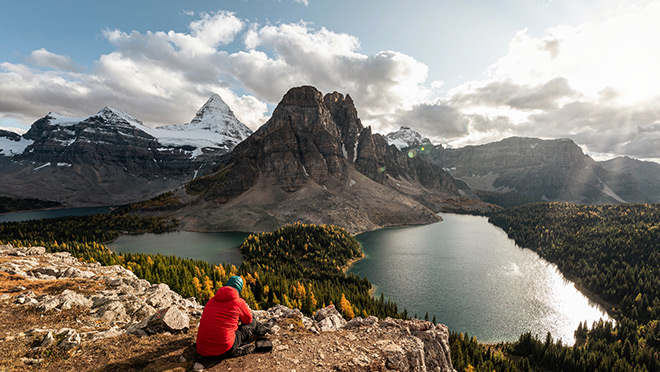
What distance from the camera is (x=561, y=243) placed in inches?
3853

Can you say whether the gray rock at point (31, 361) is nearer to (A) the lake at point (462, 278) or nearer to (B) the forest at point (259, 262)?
(B) the forest at point (259, 262)

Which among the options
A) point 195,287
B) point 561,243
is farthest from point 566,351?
point 561,243

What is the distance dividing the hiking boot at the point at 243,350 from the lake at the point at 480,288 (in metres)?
43.4

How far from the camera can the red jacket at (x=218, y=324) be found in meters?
9.89

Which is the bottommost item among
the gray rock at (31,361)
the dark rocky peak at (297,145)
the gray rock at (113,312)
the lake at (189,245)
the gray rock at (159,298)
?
the lake at (189,245)

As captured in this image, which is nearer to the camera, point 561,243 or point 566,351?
point 566,351

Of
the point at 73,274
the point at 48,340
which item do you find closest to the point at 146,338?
the point at 48,340

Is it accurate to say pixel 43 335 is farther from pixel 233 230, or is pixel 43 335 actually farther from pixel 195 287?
pixel 233 230

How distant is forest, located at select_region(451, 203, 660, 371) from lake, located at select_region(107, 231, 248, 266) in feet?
208

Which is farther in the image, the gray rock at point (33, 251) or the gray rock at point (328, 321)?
the gray rock at point (33, 251)

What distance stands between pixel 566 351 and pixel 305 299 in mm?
38617

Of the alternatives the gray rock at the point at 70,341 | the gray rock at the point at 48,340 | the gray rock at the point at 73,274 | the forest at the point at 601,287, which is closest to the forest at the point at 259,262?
the gray rock at the point at 73,274

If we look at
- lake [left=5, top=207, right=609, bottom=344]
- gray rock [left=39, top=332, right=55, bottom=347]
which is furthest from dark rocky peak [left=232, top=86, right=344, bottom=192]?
gray rock [left=39, top=332, right=55, bottom=347]

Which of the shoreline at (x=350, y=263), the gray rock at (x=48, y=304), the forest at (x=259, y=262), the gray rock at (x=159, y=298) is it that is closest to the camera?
the gray rock at (x=48, y=304)
